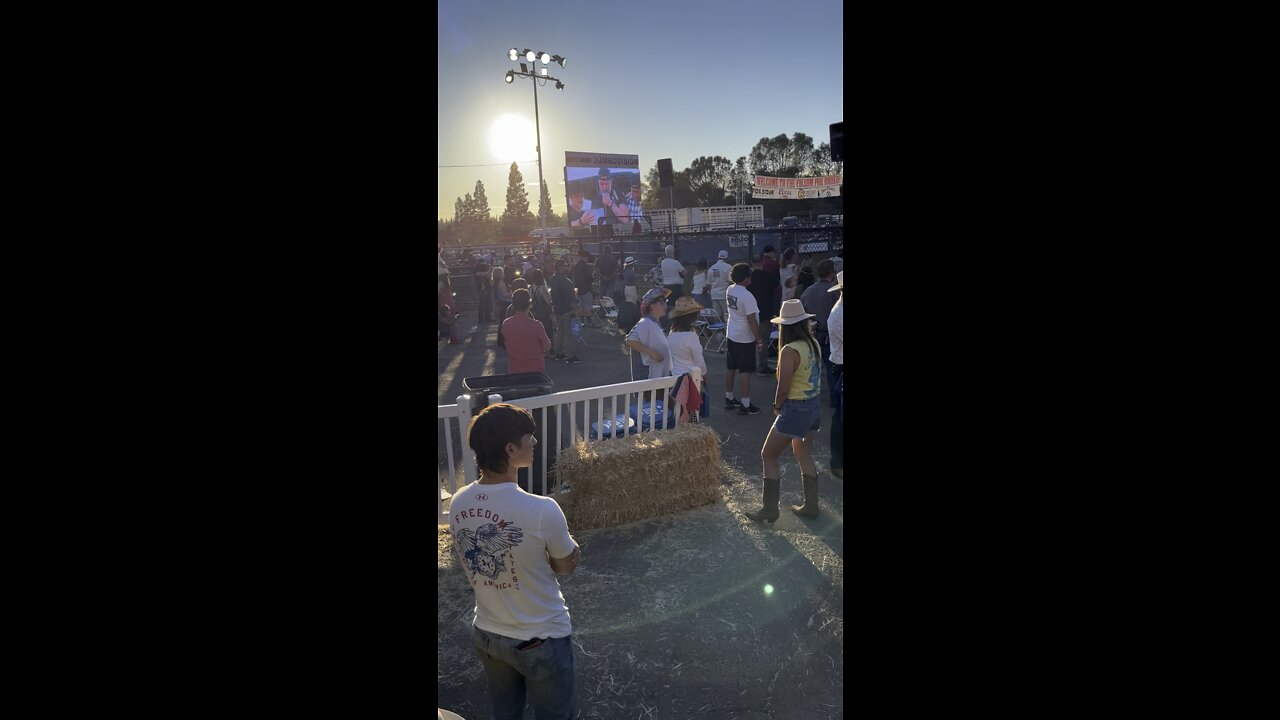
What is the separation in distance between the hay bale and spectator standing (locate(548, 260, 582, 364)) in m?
6.77

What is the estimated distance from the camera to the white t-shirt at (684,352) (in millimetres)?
7023

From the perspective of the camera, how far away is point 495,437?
2.76 metres

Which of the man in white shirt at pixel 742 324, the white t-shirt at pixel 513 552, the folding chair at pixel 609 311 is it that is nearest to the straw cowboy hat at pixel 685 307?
the man in white shirt at pixel 742 324

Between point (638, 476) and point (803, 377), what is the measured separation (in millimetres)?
1440

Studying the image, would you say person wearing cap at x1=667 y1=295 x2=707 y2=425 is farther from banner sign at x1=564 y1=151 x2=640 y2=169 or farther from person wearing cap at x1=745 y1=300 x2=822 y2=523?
banner sign at x1=564 y1=151 x2=640 y2=169

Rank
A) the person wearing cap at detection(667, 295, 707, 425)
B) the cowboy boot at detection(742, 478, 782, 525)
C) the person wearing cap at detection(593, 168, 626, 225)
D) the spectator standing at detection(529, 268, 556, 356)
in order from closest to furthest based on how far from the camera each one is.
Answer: the cowboy boot at detection(742, 478, 782, 525) → the person wearing cap at detection(667, 295, 707, 425) → the spectator standing at detection(529, 268, 556, 356) → the person wearing cap at detection(593, 168, 626, 225)

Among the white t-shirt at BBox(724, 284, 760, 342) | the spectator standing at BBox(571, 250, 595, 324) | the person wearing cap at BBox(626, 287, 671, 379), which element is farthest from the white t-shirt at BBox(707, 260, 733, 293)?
the person wearing cap at BBox(626, 287, 671, 379)

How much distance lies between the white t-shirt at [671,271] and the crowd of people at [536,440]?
1.20 m

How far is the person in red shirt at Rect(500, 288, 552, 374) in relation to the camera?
24.5 feet

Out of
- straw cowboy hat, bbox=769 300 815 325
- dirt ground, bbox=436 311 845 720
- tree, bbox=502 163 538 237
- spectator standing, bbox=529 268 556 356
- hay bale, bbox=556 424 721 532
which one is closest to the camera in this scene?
dirt ground, bbox=436 311 845 720
